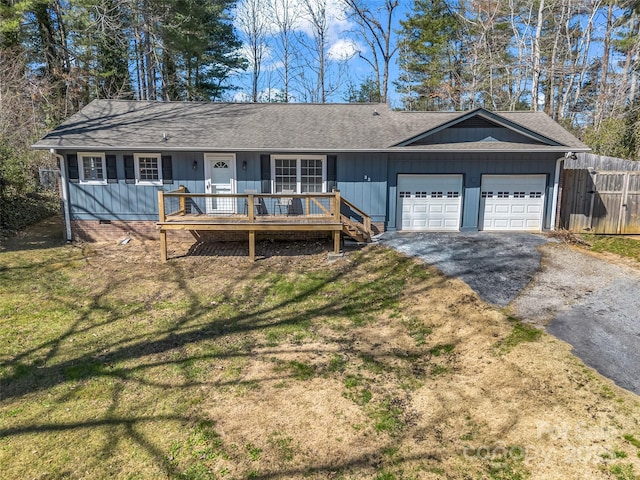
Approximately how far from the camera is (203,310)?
7.40 m

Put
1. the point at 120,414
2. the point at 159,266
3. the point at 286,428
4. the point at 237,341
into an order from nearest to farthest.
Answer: the point at 286,428
the point at 120,414
the point at 237,341
the point at 159,266

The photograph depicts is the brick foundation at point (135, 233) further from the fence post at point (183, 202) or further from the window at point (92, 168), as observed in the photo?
the window at point (92, 168)

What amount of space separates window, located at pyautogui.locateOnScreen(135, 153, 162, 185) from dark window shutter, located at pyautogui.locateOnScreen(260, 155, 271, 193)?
2.94 m

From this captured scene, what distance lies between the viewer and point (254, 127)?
12812mm

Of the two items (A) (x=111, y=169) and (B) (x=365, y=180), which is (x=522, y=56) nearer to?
(B) (x=365, y=180)

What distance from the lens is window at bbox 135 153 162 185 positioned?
11617 mm

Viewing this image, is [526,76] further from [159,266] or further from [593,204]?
[159,266]

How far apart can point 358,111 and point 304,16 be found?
19216mm

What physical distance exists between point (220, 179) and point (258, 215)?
164 centimetres

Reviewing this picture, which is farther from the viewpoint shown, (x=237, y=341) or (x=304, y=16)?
(x=304, y=16)

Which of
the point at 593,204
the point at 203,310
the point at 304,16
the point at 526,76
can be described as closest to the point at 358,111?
the point at 593,204

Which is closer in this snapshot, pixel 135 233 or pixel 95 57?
pixel 135 233

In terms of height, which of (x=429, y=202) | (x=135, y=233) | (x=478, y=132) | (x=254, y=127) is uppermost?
(x=254, y=127)

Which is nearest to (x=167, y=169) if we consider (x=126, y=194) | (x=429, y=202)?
(x=126, y=194)
